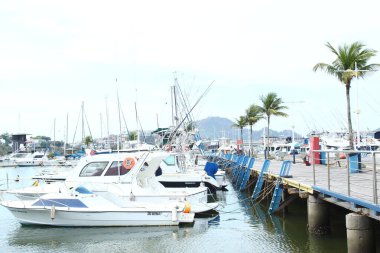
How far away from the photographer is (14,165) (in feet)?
291

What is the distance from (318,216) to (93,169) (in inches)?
372

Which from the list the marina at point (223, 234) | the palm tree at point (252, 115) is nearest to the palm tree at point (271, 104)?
the palm tree at point (252, 115)

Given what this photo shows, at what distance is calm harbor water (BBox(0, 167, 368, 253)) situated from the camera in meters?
15.0

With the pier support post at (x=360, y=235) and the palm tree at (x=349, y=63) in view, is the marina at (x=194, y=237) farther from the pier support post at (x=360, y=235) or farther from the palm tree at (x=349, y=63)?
the palm tree at (x=349, y=63)

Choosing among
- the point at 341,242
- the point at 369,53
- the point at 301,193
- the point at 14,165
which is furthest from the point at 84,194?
the point at 14,165

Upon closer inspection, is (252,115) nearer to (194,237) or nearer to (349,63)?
(349,63)

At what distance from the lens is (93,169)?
65.8 feet

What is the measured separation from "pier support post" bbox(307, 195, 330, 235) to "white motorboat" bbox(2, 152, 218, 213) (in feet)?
18.1

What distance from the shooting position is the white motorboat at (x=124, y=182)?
19.2m

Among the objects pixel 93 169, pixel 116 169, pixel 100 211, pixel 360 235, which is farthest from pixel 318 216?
pixel 93 169

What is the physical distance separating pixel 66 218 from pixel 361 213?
11.3 metres

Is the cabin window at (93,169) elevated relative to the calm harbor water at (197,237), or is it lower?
elevated

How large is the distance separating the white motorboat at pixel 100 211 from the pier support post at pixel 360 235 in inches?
318

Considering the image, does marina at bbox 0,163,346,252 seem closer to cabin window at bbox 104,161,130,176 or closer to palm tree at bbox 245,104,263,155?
cabin window at bbox 104,161,130,176
